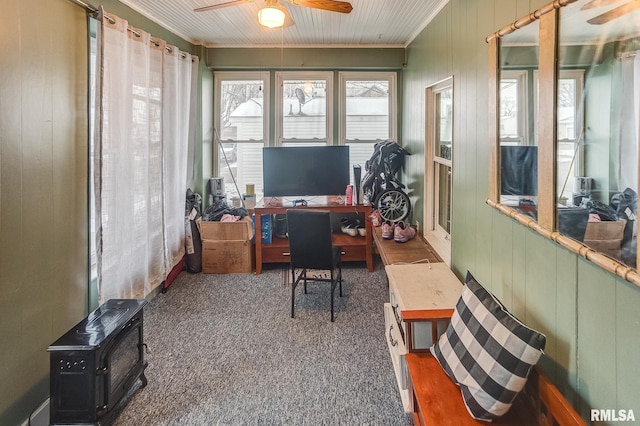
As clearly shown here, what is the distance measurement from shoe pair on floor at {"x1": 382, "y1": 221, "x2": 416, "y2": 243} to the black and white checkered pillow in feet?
6.40

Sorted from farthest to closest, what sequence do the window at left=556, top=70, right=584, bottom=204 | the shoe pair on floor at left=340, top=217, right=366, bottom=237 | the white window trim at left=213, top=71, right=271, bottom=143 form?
1. the white window trim at left=213, top=71, right=271, bottom=143
2. the shoe pair on floor at left=340, top=217, right=366, bottom=237
3. the window at left=556, top=70, right=584, bottom=204

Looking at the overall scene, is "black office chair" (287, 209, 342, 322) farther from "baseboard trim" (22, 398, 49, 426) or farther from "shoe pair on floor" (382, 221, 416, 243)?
"baseboard trim" (22, 398, 49, 426)

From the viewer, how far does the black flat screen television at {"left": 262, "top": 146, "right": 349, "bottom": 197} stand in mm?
4562

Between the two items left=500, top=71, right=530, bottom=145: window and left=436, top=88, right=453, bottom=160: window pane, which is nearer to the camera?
left=500, top=71, right=530, bottom=145: window

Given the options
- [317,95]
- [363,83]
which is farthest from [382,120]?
[317,95]

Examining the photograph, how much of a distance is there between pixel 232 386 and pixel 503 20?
2480 mm

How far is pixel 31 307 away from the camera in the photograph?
2.04m

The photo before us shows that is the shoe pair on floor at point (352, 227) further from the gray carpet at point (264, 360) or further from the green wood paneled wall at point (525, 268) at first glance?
the green wood paneled wall at point (525, 268)

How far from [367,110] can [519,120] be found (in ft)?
11.5

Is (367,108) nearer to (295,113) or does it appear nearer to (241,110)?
(295,113)

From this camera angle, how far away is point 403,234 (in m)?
3.78

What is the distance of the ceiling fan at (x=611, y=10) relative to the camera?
3.40ft

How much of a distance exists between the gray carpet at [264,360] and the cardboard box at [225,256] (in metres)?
0.39

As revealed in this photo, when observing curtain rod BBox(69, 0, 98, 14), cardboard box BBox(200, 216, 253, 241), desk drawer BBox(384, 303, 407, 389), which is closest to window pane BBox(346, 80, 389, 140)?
cardboard box BBox(200, 216, 253, 241)
